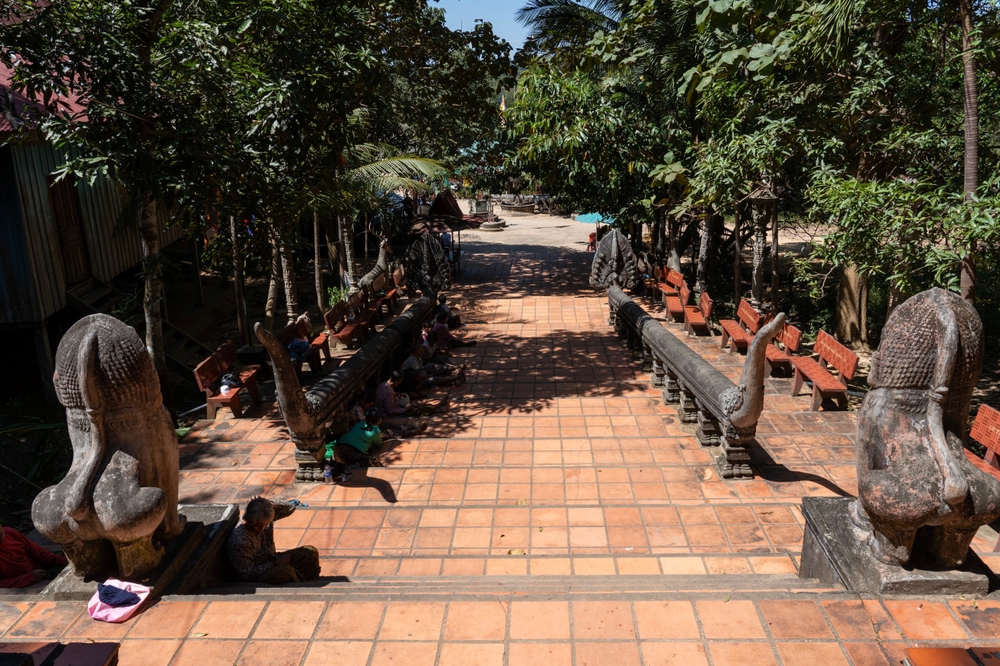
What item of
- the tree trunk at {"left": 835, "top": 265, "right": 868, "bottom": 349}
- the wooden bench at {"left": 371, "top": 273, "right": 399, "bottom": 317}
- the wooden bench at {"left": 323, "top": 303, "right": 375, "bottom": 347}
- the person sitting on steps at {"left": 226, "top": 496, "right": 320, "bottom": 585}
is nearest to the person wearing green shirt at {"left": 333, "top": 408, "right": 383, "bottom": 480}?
the person sitting on steps at {"left": 226, "top": 496, "right": 320, "bottom": 585}

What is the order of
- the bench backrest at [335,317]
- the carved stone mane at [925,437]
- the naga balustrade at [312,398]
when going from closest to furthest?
the carved stone mane at [925,437] < the naga balustrade at [312,398] < the bench backrest at [335,317]

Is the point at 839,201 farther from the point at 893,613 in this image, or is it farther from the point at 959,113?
the point at 959,113

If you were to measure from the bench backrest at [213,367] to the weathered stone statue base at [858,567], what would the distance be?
6.69 meters

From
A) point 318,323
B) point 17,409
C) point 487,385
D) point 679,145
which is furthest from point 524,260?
point 17,409

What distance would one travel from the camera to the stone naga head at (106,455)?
158 inches

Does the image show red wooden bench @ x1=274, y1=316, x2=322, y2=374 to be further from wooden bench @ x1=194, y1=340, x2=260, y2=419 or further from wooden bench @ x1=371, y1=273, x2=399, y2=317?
wooden bench @ x1=371, y1=273, x2=399, y2=317

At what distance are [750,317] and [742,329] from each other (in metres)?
0.30

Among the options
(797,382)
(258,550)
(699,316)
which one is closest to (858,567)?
(258,550)

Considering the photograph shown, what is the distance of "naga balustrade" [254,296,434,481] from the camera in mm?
6660

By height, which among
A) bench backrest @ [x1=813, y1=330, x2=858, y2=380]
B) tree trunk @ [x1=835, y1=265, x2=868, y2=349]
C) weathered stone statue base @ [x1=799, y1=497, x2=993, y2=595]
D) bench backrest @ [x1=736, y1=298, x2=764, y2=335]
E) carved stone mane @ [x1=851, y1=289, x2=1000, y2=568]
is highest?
carved stone mane @ [x1=851, y1=289, x2=1000, y2=568]

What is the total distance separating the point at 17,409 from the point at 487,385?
6.82m

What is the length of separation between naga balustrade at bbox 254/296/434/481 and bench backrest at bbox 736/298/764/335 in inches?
207

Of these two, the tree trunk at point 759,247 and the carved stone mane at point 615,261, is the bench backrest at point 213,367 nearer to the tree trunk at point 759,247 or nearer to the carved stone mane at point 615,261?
the carved stone mane at point 615,261

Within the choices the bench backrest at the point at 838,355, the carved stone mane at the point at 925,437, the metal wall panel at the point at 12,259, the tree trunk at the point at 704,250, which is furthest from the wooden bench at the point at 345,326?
the carved stone mane at the point at 925,437
